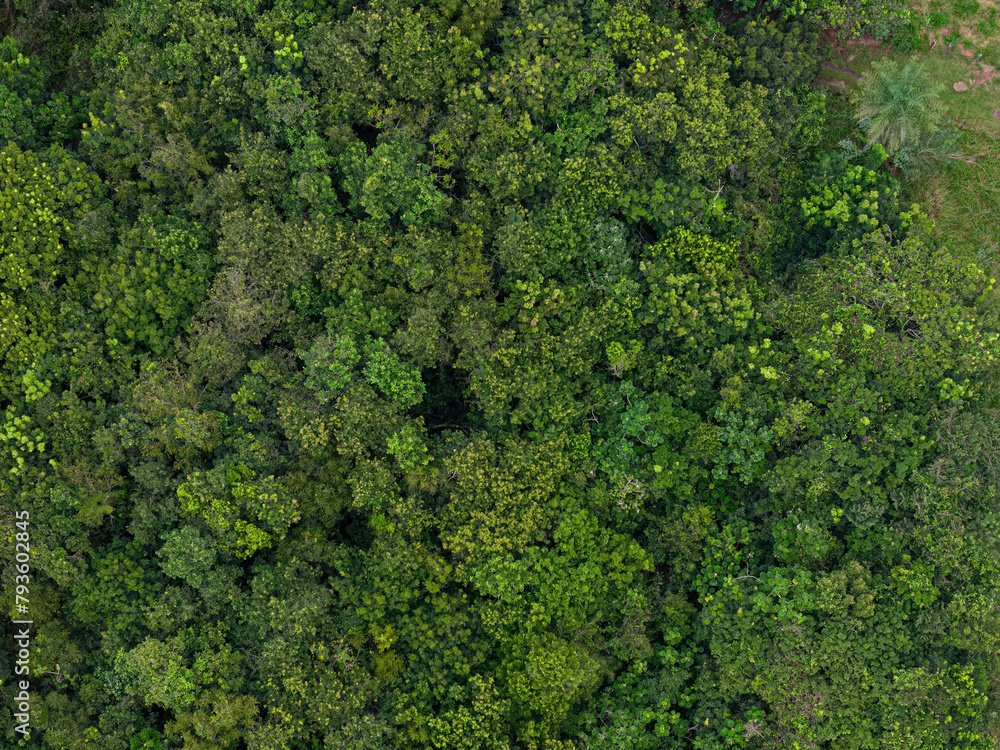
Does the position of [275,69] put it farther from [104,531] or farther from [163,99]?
[104,531]

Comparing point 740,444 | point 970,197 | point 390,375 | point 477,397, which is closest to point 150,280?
point 390,375

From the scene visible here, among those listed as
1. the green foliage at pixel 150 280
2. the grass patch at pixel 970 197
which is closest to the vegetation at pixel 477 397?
the green foliage at pixel 150 280

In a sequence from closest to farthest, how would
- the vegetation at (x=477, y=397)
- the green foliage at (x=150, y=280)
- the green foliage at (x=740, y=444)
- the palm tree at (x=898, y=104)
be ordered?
the vegetation at (x=477, y=397) → the green foliage at (x=740, y=444) → the green foliage at (x=150, y=280) → the palm tree at (x=898, y=104)

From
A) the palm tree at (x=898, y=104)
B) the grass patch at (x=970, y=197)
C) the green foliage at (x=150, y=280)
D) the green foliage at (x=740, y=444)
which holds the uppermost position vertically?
the palm tree at (x=898, y=104)

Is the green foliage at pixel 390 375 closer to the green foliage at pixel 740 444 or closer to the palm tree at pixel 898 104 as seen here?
the green foliage at pixel 740 444

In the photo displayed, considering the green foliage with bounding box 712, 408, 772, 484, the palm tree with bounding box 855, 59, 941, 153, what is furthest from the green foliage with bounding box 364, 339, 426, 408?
the palm tree with bounding box 855, 59, 941, 153

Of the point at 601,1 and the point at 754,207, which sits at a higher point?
the point at 601,1

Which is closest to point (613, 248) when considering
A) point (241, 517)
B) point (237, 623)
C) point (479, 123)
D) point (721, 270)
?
point (721, 270)
